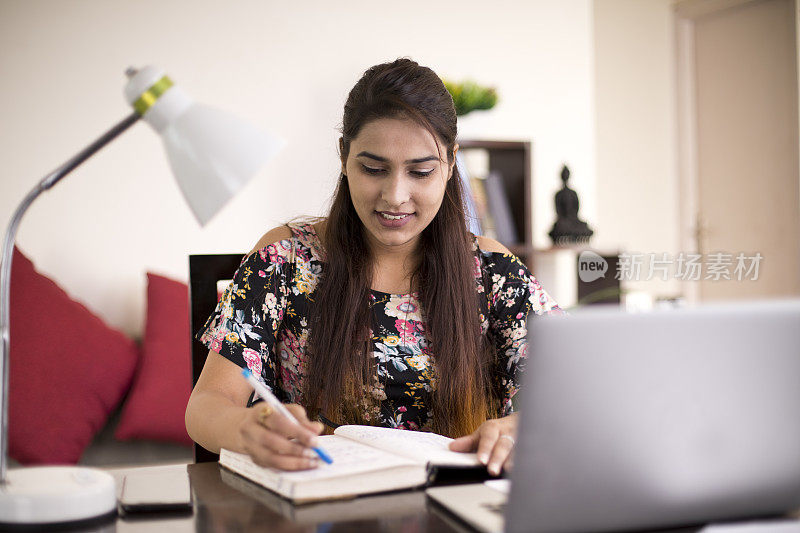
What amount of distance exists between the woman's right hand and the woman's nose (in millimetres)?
509

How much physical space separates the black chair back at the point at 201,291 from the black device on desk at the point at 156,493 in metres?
0.37

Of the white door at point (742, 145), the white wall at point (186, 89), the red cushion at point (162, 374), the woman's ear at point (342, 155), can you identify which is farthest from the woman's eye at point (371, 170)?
the white door at point (742, 145)

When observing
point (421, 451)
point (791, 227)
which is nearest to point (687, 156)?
point (791, 227)

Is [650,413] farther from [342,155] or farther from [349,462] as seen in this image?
[342,155]

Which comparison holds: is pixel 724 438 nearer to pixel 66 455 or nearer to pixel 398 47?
pixel 66 455

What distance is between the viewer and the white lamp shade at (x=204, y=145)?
0.72 meters

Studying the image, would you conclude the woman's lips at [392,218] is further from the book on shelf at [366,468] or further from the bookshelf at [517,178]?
the bookshelf at [517,178]

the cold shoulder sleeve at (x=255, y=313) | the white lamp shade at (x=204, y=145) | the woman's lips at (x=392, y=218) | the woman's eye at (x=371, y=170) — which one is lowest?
the cold shoulder sleeve at (x=255, y=313)

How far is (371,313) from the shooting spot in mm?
1438

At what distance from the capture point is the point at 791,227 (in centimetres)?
380

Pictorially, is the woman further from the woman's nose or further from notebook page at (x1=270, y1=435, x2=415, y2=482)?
notebook page at (x1=270, y1=435, x2=415, y2=482)

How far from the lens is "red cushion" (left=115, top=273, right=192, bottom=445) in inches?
86.3

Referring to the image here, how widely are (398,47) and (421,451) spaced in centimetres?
223

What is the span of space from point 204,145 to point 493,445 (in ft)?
1.65
